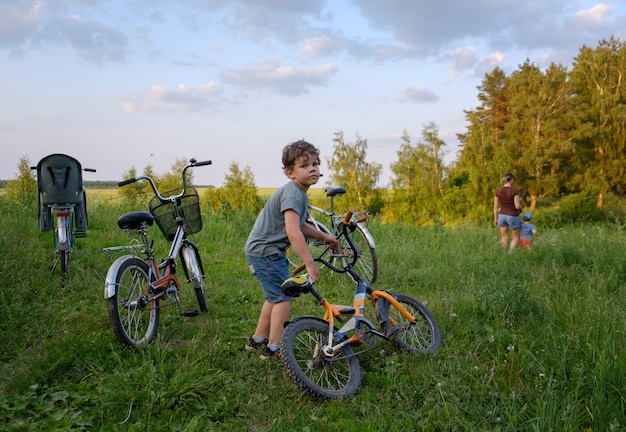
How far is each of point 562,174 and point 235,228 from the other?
128 feet

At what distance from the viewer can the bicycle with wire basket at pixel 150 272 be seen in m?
3.73

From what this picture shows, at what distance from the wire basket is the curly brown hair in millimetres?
1578

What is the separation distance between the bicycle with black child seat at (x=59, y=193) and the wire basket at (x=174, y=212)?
1525mm

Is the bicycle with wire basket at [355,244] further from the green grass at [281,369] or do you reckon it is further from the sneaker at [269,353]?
the sneaker at [269,353]

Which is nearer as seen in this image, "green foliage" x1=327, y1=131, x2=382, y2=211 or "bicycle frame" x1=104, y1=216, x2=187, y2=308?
"bicycle frame" x1=104, y1=216, x2=187, y2=308

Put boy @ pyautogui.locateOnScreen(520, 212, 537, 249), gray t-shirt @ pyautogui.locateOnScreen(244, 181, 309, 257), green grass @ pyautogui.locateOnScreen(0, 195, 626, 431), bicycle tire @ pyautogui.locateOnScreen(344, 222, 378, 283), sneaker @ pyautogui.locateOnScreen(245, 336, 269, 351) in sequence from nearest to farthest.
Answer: green grass @ pyautogui.locateOnScreen(0, 195, 626, 431) < gray t-shirt @ pyautogui.locateOnScreen(244, 181, 309, 257) < sneaker @ pyautogui.locateOnScreen(245, 336, 269, 351) < bicycle tire @ pyautogui.locateOnScreen(344, 222, 378, 283) < boy @ pyautogui.locateOnScreen(520, 212, 537, 249)

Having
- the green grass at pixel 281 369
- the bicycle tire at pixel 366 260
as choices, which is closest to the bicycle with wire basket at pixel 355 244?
the bicycle tire at pixel 366 260

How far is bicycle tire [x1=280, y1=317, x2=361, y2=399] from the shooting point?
320 cm

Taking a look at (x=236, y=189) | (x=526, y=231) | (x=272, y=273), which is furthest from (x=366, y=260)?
(x=236, y=189)

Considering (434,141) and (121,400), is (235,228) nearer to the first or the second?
(121,400)

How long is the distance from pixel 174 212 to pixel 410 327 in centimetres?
239

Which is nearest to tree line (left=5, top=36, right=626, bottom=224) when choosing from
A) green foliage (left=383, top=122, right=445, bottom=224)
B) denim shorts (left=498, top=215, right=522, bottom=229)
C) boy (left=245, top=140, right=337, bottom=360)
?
green foliage (left=383, top=122, right=445, bottom=224)

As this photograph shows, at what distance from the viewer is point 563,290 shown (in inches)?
209

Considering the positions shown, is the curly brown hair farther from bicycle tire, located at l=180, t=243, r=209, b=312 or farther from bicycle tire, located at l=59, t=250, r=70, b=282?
bicycle tire, located at l=59, t=250, r=70, b=282
